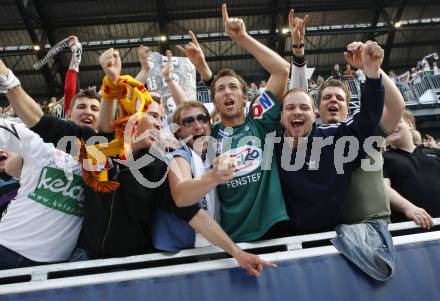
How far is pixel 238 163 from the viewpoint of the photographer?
7.70ft

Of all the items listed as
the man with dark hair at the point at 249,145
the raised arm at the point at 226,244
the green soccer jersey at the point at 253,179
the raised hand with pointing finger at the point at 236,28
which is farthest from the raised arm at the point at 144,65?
the raised arm at the point at 226,244

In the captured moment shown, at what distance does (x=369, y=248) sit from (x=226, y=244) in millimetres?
785

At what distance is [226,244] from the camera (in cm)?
197

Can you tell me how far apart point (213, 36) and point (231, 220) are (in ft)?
43.2

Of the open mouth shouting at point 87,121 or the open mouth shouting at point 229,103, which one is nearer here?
the open mouth shouting at point 229,103

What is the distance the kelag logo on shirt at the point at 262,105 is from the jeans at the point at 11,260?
5.43 ft

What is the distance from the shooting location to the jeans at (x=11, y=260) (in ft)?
7.06

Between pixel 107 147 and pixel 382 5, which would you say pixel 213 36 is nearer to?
pixel 382 5

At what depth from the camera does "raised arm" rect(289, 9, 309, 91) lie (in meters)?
2.69

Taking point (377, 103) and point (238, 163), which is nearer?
point (377, 103)

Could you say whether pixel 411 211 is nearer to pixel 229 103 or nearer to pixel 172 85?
pixel 229 103

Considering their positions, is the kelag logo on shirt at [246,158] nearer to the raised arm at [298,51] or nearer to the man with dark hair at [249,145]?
the man with dark hair at [249,145]

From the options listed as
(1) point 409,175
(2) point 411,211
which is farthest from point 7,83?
(1) point 409,175

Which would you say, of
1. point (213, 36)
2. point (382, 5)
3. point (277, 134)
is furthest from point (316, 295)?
point (382, 5)
